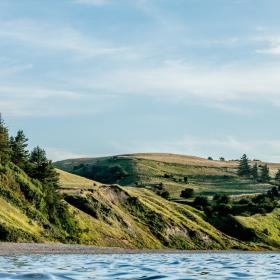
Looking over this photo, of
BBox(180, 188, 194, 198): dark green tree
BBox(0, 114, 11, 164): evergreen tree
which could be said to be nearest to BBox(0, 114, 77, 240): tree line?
BBox(0, 114, 11, 164): evergreen tree

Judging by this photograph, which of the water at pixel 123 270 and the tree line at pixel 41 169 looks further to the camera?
the tree line at pixel 41 169

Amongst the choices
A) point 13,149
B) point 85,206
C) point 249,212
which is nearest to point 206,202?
point 249,212

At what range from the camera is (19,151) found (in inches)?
4665

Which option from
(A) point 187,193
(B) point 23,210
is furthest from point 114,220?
(A) point 187,193

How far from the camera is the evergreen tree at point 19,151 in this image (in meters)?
116

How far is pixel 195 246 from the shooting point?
129 m

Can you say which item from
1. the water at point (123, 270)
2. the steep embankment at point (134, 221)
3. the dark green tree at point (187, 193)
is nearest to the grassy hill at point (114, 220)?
the steep embankment at point (134, 221)

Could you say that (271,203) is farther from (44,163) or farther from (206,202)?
(44,163)

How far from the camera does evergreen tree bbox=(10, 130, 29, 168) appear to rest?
115969 mm

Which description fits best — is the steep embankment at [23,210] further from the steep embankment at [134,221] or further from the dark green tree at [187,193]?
the dark green tree at [187,193]

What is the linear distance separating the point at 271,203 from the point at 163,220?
178 feet

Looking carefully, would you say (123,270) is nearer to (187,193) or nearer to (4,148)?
(4,148)

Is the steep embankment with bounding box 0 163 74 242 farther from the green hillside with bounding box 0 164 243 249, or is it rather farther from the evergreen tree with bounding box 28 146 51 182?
the evergreen tree with bounding box 28 146 51 182

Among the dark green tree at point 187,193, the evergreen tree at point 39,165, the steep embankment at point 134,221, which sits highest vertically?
the evergreen tree at point 39,165
